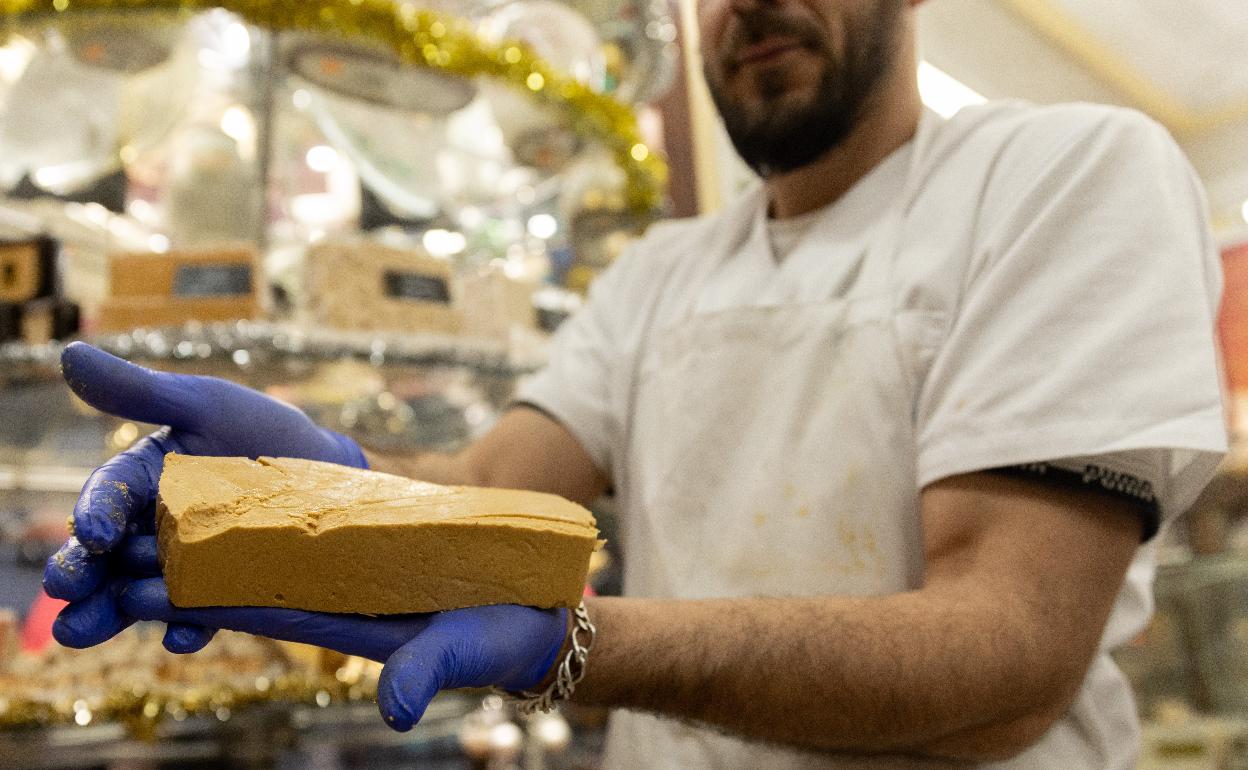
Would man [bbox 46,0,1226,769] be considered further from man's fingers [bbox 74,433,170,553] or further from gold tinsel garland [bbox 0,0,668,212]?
gold tinsel garland [bbox 0,0,668,212]

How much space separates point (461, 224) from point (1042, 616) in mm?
1515

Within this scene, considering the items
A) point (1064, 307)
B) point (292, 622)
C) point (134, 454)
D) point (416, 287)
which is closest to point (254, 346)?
point (416, 287)

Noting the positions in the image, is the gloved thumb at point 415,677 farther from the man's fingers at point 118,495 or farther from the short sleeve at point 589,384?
Answer: the short sleeve at point 589,384

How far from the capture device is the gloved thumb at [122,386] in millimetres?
707

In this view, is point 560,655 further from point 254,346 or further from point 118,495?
point 254,346

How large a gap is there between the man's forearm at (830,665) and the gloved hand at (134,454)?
0.32 m

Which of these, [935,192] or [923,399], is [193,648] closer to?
[923,399]

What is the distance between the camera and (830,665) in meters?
0.85

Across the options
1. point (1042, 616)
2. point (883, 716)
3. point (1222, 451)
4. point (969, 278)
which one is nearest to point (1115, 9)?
point (969, 278)

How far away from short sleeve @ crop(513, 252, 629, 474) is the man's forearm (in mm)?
548

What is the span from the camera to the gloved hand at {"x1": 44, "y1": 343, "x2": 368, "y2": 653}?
0.64 m

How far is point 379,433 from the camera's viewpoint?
202 centimetres

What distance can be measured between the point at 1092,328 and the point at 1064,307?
0.11ft

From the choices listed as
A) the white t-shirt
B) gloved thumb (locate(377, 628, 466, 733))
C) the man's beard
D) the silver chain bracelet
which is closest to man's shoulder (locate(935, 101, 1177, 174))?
the white t-shirt
